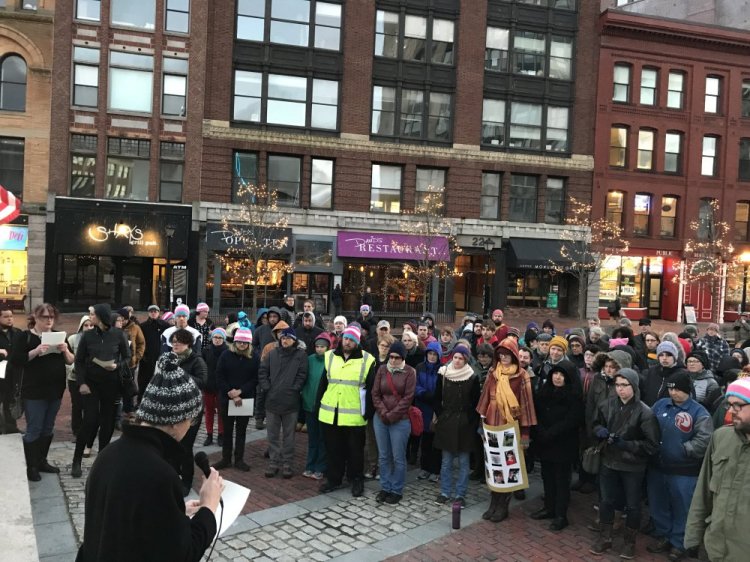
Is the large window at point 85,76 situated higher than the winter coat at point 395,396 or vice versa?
the large window at point 85,76

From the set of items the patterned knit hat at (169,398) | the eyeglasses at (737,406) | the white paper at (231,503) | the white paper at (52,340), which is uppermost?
the patterned knit hat at (169,398)

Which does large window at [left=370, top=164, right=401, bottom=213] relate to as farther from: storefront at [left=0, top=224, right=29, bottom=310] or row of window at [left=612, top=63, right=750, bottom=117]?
storefront at [left=0, top=224, right=29, bottom=310]

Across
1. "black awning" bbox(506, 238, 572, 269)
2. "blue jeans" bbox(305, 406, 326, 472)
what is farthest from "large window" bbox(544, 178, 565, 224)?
"blue jeans" bbox(305, 406, 326, 472)

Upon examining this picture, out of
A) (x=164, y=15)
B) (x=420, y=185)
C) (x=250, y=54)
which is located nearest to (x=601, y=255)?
(x=420, y=185)

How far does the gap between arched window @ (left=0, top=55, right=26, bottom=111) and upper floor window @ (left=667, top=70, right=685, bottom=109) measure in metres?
31.6

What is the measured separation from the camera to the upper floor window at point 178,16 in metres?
25.6

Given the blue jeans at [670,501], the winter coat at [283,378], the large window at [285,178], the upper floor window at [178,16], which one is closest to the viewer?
the blue jeans at [670,501]

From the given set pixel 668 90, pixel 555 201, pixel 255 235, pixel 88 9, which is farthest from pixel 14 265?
pixel 668 90

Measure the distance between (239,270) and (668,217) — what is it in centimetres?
2319

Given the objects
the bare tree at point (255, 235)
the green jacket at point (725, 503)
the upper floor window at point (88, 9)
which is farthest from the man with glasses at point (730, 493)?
the upper floor window at point (88, 9)

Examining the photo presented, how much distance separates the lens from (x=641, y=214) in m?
31.9

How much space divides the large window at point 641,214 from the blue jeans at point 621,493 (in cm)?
2846

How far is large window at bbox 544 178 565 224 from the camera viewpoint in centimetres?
3055

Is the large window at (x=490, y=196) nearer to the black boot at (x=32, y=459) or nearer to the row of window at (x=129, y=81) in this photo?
the row of window at (x=129, y=81)
